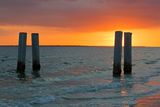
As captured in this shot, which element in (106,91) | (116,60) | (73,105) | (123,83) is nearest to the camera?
(73,105)

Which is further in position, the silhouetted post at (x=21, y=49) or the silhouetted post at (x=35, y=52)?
the silhouetted post at (x=35, y=52)

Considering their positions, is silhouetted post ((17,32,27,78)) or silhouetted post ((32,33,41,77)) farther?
silhouetted post ((32,33,41,77))

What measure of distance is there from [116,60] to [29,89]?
662cm

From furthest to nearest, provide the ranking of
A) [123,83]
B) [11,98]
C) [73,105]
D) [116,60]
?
[116,60] → [123,83] → [11,98] → [73,105]

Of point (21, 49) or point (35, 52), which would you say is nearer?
point (21, 49)

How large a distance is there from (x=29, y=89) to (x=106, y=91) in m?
3.30

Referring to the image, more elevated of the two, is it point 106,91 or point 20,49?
point 20,49

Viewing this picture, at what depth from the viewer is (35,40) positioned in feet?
81.0

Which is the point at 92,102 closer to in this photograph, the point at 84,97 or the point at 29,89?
the point at 84,97

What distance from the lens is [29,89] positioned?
17359 millimetres

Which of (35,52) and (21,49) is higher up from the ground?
(21,49)

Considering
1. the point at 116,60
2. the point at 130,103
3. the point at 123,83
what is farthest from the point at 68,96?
the point at 116,60

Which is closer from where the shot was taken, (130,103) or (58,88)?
(130,103)

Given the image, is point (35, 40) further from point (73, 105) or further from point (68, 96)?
point (73, 105)
